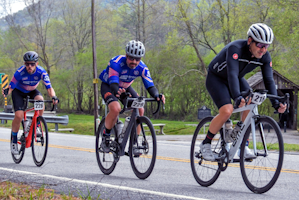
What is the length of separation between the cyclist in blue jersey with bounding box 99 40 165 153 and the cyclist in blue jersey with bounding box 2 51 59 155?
55.4 inches

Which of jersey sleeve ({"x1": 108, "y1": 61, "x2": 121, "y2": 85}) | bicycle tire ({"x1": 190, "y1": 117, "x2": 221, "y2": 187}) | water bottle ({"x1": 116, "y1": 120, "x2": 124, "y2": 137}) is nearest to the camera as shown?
bicycle tire ({"x1": 190, "y1": 117, "x2": 221, "y2": 187})

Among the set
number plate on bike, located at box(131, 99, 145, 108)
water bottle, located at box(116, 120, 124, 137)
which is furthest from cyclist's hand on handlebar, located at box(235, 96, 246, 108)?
water bottle, located at box(116, 120, 124, 137)

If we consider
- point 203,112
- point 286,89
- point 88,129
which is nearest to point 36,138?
point 203,112

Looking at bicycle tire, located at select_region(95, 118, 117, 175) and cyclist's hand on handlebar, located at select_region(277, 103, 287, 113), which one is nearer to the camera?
cyclist's hand on handlebar, located at select_region(277, 103, 287, 113)

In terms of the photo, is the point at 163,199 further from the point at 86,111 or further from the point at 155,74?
the point at 86,111

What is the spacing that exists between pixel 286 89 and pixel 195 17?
1202 centimetres

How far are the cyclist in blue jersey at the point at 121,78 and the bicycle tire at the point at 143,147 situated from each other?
33cm

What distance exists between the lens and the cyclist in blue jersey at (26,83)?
25.6 ft

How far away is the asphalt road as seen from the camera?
5.17 m

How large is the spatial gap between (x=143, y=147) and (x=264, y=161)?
1895 mm

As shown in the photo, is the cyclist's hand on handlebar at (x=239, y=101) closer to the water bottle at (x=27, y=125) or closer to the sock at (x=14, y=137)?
the water bottle at (x=27, y=125)

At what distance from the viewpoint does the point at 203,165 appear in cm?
594

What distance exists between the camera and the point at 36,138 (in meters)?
8.02

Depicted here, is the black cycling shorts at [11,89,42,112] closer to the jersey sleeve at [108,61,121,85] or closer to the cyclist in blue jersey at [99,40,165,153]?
the cyclist in blue jersey at [99,40,165,153]
